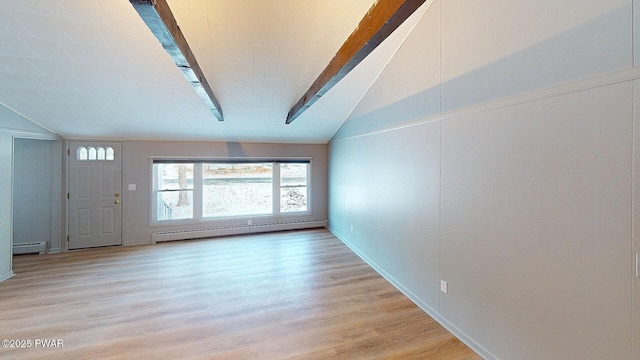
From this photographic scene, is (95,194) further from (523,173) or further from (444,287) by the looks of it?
(523,173)

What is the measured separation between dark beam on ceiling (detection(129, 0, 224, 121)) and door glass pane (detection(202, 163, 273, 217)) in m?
3.14

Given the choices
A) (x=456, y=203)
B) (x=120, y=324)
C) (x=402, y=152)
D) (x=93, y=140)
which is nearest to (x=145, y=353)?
(x=120, y=324)

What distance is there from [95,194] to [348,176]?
195 inches

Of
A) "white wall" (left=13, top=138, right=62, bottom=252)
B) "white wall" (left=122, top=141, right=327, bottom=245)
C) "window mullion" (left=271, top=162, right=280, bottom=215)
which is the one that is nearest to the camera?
"white wall" (left=13, top=138, right=62, bottom=252)

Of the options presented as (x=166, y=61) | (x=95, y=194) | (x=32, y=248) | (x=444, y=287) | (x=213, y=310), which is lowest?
(x=213, y=310)

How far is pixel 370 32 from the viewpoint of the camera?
71.6 inches

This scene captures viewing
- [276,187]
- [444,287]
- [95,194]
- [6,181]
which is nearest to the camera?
[444,287]

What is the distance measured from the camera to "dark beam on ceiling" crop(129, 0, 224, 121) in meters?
1.51

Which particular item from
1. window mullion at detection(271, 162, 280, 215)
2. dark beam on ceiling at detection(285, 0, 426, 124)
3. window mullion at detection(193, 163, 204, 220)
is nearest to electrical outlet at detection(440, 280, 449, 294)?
dark beam on ceiling at detection(285, 0, 426, 124)

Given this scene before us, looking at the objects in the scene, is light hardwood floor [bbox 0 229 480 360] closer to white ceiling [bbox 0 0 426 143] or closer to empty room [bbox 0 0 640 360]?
empty room [bbox 0 0 640 360]

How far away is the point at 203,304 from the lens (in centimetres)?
294

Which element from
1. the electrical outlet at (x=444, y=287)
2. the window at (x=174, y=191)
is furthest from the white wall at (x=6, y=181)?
the electrical outlet at (x=444, y=287)

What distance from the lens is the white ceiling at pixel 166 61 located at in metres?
2.36

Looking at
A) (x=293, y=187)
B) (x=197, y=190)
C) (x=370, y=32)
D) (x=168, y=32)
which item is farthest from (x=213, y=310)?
(x=293, y=187)
